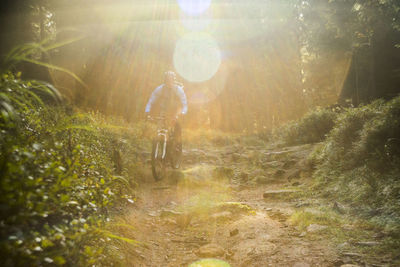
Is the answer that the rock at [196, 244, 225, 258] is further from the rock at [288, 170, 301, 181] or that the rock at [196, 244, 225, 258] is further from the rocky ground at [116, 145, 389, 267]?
the rock at [288, 170, 301, 181]

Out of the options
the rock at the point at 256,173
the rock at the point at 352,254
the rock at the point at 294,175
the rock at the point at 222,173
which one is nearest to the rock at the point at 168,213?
the rock at the point at 352,254

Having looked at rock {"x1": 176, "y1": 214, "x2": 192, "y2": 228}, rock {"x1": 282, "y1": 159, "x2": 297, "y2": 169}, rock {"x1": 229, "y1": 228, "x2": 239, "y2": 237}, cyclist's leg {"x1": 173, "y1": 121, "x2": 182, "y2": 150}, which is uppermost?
cyclist's leg {"x1": 173, "y1": 121, "x2": 182, "y2": 150}

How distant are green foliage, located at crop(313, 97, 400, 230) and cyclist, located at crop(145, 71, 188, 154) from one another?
425 centimetres

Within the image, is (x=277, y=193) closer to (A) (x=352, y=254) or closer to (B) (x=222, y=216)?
(B) (x=222, y=216)

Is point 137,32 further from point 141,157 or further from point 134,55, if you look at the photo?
point 141,157

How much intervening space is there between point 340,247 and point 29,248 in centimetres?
358

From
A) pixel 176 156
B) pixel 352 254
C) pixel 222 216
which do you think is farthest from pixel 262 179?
pixel 352 254

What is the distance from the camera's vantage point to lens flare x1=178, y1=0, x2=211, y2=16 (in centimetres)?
1709

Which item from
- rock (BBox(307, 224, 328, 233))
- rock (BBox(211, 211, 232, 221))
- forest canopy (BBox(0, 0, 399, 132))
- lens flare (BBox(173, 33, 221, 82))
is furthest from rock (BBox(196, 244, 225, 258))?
lens flare (BBox(173, 33, 221, 82))

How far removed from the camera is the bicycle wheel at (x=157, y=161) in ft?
26.5

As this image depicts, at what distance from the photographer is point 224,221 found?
5.57m

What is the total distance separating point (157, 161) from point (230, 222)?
11.0 feet

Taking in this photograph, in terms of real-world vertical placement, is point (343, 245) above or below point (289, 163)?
below

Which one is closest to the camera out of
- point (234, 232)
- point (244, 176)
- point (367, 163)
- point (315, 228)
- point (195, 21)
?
point (315, 228)
